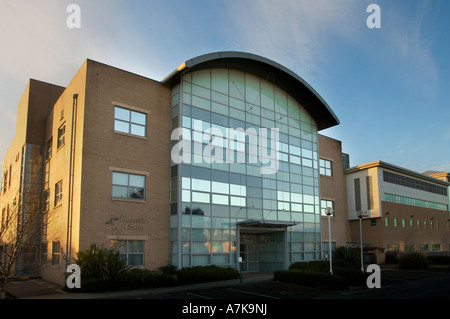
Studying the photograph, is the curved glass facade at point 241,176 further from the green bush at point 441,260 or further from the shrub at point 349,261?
the green bush at point 441,260

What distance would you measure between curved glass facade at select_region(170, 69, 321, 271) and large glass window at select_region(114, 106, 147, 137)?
2025mm

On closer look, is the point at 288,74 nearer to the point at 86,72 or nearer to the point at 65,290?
the point at 86,72

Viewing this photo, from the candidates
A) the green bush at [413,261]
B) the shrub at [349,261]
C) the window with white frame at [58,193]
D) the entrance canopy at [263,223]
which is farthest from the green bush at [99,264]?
the green bush at [413,261]

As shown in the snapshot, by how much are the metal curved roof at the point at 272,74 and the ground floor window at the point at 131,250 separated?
9897mm

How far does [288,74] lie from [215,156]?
8.98 metres

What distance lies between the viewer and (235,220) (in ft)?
84.0

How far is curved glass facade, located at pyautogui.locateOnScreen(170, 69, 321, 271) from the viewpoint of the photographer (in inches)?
938

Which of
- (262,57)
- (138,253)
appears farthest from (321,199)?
(138,253)

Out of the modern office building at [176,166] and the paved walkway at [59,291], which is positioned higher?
the modern office building at [176,166]

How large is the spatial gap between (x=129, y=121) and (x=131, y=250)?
23.9 ft

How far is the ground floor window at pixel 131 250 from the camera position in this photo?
21.4 m

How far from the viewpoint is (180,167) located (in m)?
23.5

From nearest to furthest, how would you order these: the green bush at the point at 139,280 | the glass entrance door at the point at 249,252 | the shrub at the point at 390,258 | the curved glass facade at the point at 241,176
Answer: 1. the green bush at the point at 139,280
2. the curved glass facade at the point at 241,176
3. the glass entrance door at the point at 249,252
4. the shrub at the point at 390,258

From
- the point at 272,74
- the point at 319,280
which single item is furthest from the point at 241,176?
the point at 319,280
